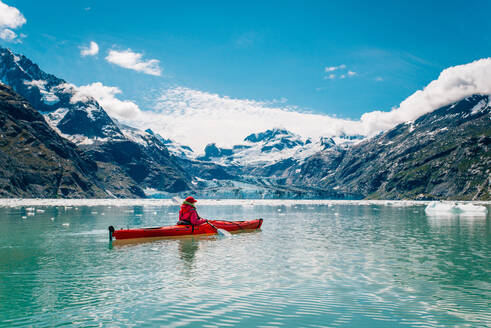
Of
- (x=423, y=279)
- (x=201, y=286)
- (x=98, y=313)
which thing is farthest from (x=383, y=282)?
(x=98, y=313)

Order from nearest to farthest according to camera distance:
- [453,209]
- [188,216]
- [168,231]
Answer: [168,231]
[188,216]
[453,209]

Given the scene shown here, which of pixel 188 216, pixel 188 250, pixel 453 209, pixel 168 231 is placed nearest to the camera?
pixel 188 250

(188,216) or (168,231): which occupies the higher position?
(188,216)

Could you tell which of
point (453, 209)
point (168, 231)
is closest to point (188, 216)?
point (168, 231)

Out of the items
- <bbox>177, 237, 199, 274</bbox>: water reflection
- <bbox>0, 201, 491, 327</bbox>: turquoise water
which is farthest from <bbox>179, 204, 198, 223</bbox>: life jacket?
<bbox>0, 201, 491, 327</bbox>: turquoise water

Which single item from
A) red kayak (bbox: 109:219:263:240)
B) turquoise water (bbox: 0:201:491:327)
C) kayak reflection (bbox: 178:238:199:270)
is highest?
red kayak (bbox: 109:219:263:240)

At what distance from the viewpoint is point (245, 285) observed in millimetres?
21641

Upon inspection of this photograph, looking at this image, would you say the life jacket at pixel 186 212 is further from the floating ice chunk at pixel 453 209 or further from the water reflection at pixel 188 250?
the floating ice chunk at pixel 453 209

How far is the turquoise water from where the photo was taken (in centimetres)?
1596

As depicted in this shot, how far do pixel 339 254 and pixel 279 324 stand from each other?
19139 mm

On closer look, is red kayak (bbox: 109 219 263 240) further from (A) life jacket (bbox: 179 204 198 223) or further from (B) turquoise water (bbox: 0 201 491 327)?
(B) turquoise water (bbox: 0 201 491 327)

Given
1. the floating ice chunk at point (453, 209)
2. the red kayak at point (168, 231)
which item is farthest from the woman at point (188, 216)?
the floating ice chunk at point (453, 209)

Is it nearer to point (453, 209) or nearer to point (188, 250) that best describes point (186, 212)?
point (188, 250)

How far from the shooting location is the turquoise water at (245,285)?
628 inches
